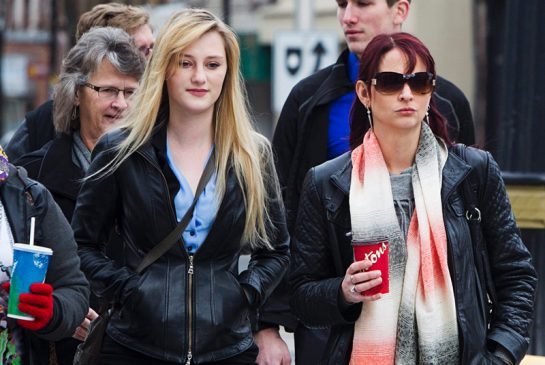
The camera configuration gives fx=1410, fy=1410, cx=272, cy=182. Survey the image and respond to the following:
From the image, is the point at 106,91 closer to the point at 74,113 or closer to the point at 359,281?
the point at 74,113

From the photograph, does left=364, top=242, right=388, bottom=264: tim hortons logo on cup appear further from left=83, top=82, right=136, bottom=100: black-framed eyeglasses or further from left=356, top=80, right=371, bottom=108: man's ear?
left=83, top=82, right=136, bottom=100: black-framed eyeglasses

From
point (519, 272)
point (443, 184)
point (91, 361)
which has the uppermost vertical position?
point (443, 184)

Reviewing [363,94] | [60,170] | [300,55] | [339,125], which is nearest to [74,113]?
[60,170]

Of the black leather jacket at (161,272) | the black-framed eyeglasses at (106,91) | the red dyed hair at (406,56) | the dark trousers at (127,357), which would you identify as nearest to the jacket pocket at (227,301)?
the black leather jacket at (161,272)

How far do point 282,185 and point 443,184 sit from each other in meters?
1.68

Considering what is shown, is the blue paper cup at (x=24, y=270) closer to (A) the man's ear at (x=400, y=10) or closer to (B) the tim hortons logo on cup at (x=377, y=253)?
(B) the tim hortons logo on cup at (x=377, y=253)

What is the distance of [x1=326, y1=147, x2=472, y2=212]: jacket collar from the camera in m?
4.36

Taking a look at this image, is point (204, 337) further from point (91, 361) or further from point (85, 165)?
point (85, 165)

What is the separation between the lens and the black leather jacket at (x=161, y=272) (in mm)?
4641

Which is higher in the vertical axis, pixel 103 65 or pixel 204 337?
pixel 103 65

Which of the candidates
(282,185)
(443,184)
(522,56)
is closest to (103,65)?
(282,185)

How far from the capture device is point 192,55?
490 cm

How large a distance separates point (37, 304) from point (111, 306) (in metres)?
0.84

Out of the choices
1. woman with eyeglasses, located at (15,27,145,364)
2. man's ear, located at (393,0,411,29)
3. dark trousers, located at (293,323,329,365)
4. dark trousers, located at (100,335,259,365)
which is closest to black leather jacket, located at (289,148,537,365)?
dark trousers, located at (100,335,259,365)
